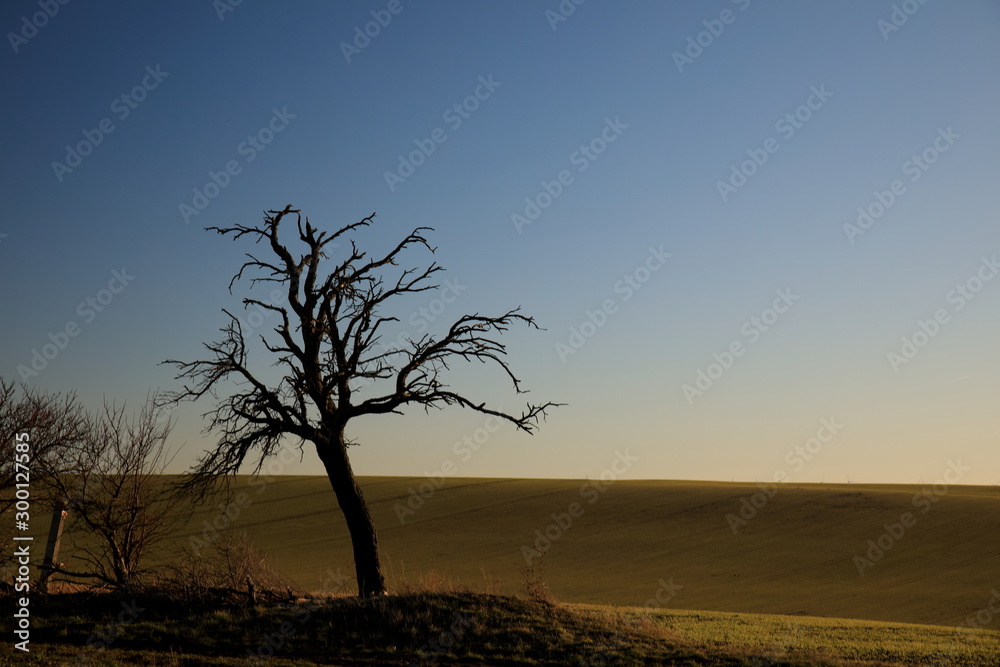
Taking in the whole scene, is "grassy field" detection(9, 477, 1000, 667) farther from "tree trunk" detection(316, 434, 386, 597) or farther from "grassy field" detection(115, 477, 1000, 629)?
"tree trunk" detection(316, 434, 386, 597)

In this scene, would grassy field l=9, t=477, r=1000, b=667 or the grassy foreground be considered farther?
grassy field l=9, t=477, r=1000, b=667

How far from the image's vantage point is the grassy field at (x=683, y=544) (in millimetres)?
34594

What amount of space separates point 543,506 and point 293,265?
52.4 m

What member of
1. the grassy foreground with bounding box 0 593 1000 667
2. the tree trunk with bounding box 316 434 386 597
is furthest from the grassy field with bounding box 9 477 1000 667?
the tree trunk with bounding box 316 434 386 597

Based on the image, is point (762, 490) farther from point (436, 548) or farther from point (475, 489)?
point (436, 548)

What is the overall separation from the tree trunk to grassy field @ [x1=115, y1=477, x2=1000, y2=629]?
123 cm

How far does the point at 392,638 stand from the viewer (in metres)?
13.1

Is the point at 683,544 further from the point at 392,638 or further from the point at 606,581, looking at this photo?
the point at 392,638

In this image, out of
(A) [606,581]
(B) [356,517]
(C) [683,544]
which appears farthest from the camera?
(C) [683,544]

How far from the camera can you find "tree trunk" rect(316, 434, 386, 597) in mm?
15836

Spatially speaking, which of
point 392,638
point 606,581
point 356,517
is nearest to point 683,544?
point 606,581

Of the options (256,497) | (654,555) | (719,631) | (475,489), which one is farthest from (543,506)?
(719,631)

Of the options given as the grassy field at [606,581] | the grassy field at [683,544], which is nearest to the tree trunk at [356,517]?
the grassy field at [606,581]

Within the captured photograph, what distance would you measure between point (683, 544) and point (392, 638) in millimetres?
40523
